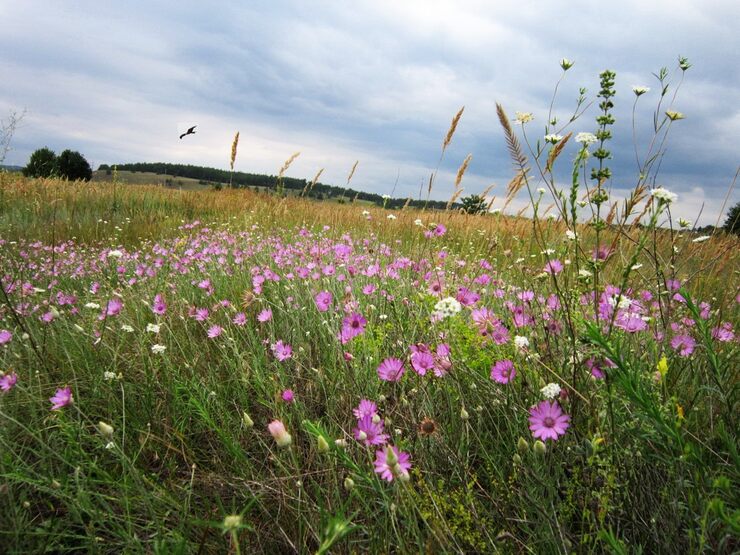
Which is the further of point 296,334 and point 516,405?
point 296,334

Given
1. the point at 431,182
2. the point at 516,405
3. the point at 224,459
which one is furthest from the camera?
the point at 431,182

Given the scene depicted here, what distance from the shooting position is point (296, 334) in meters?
2.22

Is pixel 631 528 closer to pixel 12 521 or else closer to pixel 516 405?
pixel 516 405

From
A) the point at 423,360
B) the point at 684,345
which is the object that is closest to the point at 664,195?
the point at 684,345

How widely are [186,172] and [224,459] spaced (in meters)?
83.2

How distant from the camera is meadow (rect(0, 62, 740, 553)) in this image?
103cm

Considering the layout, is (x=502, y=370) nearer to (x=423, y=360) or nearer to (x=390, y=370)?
(x=423, y=360)

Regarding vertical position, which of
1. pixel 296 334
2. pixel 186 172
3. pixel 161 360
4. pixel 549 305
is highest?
pixel 186 172

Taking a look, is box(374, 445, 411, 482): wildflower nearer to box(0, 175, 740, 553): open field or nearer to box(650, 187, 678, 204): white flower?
box(0, 175, 740, 553): open field

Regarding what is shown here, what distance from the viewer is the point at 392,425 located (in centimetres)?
151

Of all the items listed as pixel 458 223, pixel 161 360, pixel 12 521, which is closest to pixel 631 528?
pixel 12 521

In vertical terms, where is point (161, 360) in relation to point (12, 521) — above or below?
above

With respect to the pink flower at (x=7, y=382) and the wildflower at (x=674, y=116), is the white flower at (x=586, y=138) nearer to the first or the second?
the wildflower at (x=674, y=116)

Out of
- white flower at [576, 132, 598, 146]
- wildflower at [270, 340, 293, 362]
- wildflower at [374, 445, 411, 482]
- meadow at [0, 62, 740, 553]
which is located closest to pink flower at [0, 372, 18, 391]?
meadow at [0, 62, 740, 553]
